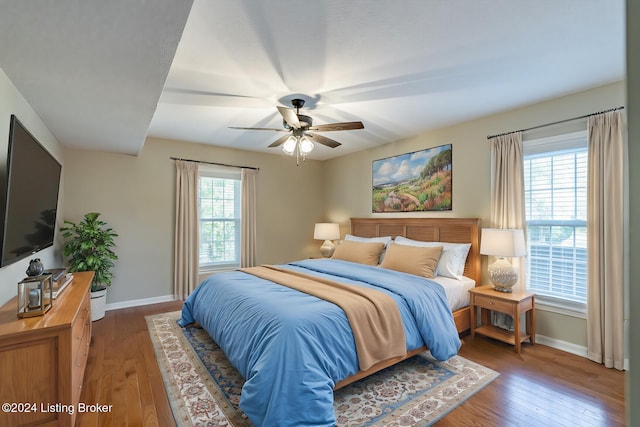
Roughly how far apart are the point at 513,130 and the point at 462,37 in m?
1.86

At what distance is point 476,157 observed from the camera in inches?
148

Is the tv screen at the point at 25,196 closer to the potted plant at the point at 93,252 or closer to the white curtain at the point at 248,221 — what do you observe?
the potted plant at the point at 93,252

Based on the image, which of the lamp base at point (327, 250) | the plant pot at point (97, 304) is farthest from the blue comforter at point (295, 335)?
the lamp base at point (327, 250)

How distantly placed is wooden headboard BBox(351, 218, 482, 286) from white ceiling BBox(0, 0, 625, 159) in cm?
141

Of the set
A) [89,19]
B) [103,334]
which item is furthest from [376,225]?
[89,19]

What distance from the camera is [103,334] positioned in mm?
3398

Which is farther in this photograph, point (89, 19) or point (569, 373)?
point (569, 373)

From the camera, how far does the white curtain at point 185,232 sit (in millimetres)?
4672

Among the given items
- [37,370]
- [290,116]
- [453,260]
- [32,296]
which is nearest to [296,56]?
[290,116]

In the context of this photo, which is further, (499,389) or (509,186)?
(509,186)

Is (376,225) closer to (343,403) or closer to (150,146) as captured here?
(343,403)

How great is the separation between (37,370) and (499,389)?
3139mm

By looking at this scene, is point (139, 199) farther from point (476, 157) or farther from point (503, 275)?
point (503, 275)

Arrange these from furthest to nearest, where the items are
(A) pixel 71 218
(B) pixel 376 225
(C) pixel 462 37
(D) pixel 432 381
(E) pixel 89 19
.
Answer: (B) pixel 376 225 < (A) pixel 71 218 < (D) pixel 432 381 < (C) pixel 462 37 < (E) pixel 89 19
